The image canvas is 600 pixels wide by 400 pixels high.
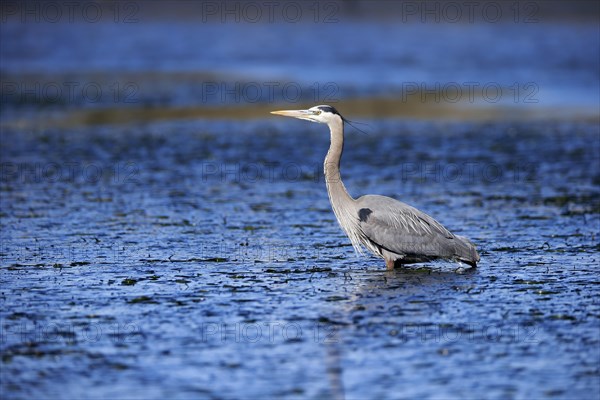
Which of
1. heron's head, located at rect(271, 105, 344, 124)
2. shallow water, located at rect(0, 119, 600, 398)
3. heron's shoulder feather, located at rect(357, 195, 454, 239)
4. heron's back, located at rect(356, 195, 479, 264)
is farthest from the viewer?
heron's head, located at rect(271, 105, 344, 124)

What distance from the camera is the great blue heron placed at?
413 inches

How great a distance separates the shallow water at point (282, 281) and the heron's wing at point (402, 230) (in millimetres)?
252

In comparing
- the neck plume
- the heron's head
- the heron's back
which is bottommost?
the heron's back

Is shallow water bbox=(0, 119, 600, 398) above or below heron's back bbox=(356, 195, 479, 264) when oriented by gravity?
below

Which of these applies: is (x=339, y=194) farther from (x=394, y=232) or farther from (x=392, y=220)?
(x=394, y=232)

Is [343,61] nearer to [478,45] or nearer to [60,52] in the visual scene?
[478,45]

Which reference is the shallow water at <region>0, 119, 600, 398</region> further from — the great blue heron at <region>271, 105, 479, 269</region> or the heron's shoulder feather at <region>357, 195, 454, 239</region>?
the heron's shoulder feather at <region>357, 195, 454, 239</region>

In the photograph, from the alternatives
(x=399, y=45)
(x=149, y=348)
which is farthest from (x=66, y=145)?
(x=399, y=45)

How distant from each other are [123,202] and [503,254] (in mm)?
5645

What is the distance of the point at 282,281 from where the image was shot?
9.91 meters

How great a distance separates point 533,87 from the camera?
28.0m

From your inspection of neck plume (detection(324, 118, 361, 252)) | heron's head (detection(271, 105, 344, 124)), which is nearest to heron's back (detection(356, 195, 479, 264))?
neck plume (detection(324, 118, 361, 252))

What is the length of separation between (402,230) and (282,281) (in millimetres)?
1431

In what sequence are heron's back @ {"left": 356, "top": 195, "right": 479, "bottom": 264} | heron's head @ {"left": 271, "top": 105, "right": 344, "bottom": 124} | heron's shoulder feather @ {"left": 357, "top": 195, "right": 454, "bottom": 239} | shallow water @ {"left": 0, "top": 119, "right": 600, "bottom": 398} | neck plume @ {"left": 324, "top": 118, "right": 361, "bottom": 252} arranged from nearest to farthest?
shallow water @ {"left": 0, "top": 119, "right": 600, "bottom": 398}
heron's back @ {"left": 356, "top": 195, "right": 479, "bottom": 264}
heron's shoulder feather @ {"left": 357, "top": 195, "right": 454, "bottom": 239}
neck plume @ {"left": 324, "top": 118, "right": 361, "bottom": 252}
heron's head @ {"left": 271, "top": 105, "right": 344, "bottom": 124}
